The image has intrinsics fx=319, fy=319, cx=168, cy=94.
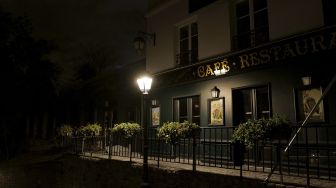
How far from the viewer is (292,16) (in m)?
8.89

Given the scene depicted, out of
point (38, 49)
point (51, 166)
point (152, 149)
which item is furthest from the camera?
point (38, 49)

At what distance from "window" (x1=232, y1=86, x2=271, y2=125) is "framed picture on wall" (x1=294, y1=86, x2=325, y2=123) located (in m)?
0.88

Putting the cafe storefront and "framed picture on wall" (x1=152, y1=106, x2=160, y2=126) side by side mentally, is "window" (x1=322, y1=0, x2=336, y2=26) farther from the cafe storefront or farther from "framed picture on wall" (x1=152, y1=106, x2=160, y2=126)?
"framed picture on wall" (x1=152, y1=106, x2=160, y2=126)

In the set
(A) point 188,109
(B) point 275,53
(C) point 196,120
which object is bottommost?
(C) point 196,120

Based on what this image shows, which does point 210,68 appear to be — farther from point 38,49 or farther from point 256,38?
point 38,49

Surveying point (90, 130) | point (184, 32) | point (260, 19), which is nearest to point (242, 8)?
point (260, 19)

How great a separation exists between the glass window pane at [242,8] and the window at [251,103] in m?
2.59

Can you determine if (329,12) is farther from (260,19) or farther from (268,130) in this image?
(268,130)

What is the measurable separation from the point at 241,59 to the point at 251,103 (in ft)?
4.63

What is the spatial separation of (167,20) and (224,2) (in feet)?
10.5

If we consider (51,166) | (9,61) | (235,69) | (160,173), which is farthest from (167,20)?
(9,61)

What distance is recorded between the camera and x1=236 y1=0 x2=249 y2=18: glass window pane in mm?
10557

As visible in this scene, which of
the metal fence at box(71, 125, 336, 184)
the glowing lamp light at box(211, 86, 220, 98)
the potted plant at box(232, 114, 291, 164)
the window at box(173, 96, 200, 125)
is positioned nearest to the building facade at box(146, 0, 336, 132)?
the window at box(173, 96, 200, 125)

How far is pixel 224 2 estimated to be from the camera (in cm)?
1081
